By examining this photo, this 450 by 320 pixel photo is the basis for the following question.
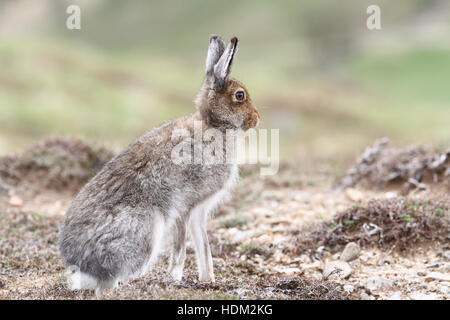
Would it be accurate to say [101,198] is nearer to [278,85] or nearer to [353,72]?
[278,85]

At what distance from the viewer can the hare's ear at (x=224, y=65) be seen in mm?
8062

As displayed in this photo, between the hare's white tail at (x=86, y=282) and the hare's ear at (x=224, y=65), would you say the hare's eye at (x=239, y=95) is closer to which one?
the hare's ear at (x=224, y=65)

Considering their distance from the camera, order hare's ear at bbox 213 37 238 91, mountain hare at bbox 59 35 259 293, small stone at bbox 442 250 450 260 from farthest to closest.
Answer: small stone at bbox 442 250 450 260, hare's ear at bbox 213 37 238 91, mountain hare at bbox 59 35 259 293

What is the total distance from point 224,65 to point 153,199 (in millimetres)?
2278

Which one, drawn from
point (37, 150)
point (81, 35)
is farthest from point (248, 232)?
point (81, 35)

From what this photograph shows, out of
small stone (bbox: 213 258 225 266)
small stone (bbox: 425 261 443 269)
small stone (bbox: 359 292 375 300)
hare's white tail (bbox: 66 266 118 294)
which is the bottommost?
small stone (bbox: 359 292 375 300)

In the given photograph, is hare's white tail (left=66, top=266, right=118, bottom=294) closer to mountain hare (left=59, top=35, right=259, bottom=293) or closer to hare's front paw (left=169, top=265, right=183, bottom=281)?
mountain hare (left=59, top=35, right=259, bottom=293)

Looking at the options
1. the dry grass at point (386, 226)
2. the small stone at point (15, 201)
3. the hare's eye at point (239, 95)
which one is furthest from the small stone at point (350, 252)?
the small stone at point (15, 201)

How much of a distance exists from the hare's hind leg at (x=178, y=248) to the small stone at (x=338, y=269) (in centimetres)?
222

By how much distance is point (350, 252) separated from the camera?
367 inches

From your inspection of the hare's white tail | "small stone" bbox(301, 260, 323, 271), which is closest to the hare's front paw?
the hare's white tail

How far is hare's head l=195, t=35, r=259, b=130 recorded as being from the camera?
8.60 metres

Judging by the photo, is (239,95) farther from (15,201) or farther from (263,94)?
(263,94)

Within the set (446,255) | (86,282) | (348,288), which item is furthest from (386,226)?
(86,282)
